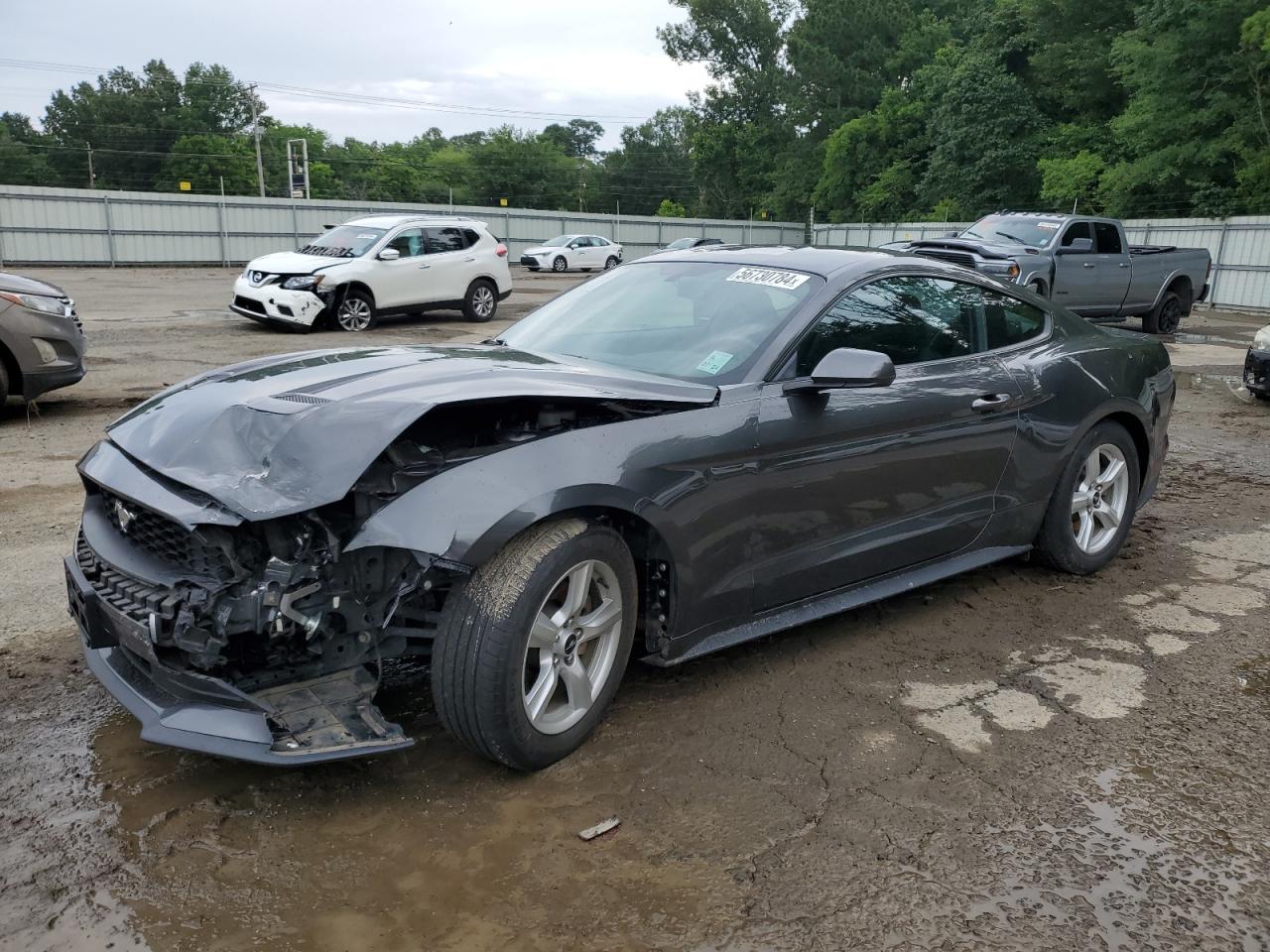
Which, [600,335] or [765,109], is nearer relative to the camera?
[600,335]

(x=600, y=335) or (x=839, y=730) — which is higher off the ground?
(x=600, y=335)

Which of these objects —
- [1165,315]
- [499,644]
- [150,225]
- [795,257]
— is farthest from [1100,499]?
[150,225]

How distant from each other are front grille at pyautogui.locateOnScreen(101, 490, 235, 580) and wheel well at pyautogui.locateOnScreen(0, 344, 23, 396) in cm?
550

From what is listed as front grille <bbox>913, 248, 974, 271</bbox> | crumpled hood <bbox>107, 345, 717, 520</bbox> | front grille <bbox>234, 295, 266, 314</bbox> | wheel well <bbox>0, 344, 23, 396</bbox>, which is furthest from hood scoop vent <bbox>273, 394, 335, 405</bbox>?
front grille <bbox>234, 295, 266, 314</bbox>

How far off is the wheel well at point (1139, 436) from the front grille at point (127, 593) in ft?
13.7

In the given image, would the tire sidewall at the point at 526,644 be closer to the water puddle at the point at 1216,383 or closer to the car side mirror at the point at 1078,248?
the water puddle at the point at 1216,383

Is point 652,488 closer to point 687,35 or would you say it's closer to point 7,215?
point 7,215

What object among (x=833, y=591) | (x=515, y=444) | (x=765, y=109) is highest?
(x=765, y=109)

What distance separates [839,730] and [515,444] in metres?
1.47

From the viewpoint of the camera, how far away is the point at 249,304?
14383 millimetres

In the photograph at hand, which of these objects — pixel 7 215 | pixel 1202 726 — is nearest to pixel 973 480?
pixel 1202 726

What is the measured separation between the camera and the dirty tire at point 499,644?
9.29 feet

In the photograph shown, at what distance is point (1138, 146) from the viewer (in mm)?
33094

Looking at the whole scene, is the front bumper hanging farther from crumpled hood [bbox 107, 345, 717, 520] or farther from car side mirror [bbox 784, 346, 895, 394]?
car side mirror [bbox 784, 346, 895, 394]
